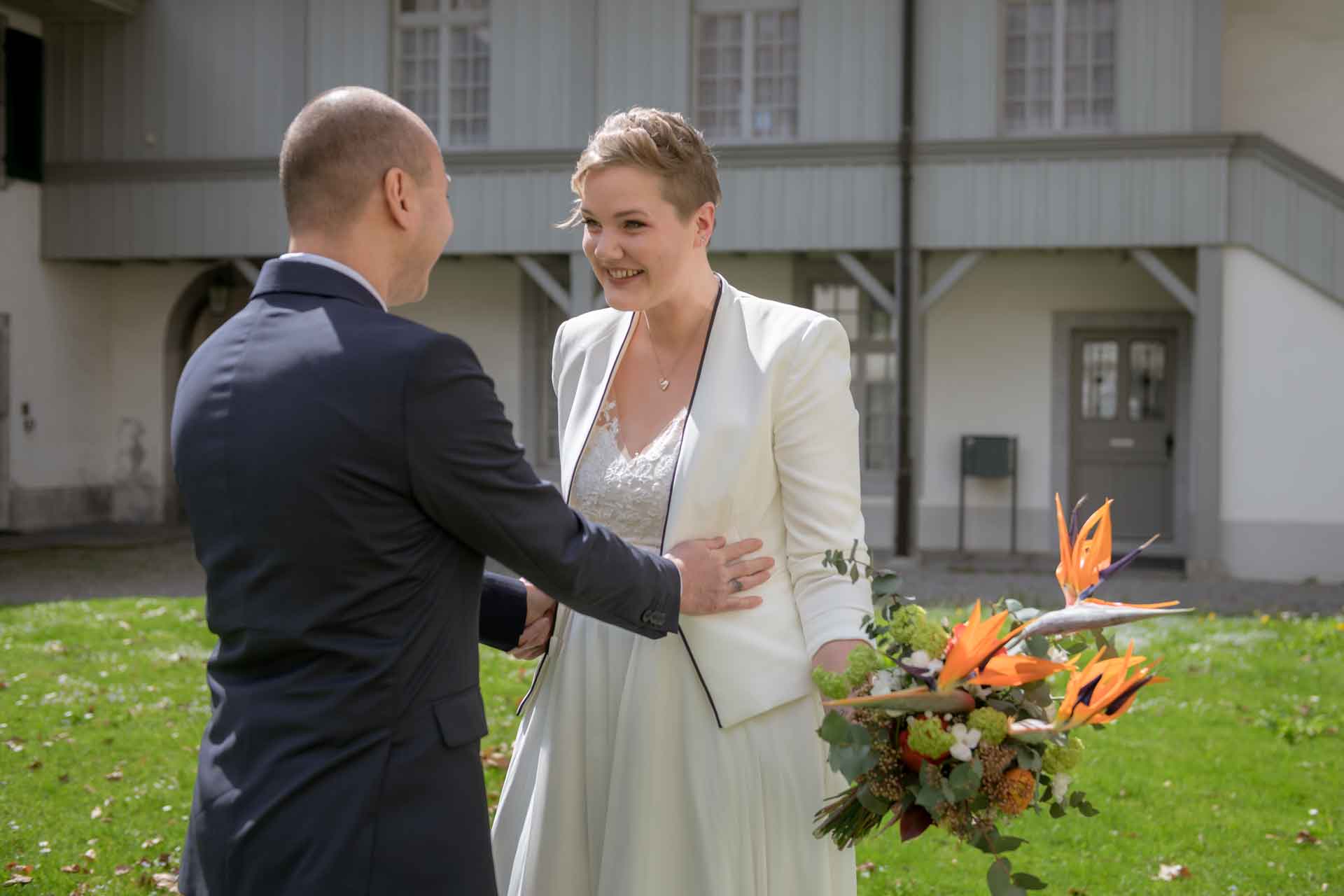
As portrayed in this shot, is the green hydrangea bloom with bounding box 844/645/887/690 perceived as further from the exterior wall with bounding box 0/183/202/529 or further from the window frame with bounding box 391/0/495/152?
the exterior wall with bounding box 0/183/202/529

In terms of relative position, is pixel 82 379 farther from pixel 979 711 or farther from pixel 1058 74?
pixel 979 711

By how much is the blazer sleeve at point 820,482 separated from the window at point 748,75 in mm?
12378

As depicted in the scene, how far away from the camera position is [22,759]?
222 inches

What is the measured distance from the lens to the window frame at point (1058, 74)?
45.0 feet

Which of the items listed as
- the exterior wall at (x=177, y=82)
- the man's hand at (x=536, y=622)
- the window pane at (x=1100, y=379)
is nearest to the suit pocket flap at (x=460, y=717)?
the man's hand at (x=536, y=622)

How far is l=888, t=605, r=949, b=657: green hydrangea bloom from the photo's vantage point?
2.08 meters

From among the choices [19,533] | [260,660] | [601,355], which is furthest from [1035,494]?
[260,660]

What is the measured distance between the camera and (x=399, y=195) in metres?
2.03

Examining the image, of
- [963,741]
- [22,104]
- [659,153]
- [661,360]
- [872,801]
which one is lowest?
[872,801]

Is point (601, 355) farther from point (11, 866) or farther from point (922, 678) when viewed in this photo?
point (11, 866)

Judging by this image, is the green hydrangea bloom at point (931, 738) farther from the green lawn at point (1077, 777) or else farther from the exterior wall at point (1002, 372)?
the exterior wall at point (1002, 372)

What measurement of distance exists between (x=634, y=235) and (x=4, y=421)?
581 inches

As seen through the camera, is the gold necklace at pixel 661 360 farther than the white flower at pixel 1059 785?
Yes

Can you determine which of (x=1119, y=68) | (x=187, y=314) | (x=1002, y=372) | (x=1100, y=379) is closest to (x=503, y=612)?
(x=1119, y=68)
